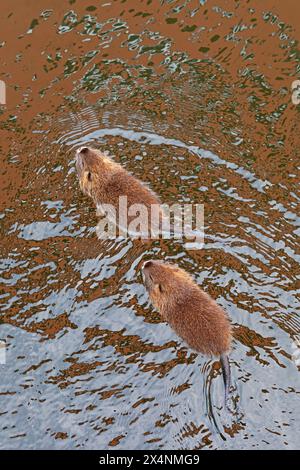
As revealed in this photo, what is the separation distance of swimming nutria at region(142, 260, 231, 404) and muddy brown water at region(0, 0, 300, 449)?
0.07 metres

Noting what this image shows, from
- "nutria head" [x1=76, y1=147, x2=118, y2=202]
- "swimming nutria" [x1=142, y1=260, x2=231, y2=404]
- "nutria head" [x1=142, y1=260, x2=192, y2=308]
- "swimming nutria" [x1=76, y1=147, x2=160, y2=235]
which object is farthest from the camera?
"nutria head" [x1=76, y1=147, x2=118, y2=202]

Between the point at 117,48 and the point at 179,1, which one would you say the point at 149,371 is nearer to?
the point at 117,48

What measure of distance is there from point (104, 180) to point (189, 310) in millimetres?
1215

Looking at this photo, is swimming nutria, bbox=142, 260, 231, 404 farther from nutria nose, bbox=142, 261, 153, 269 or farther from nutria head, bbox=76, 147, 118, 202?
nutria head, bbox=76, 147, 118, 202

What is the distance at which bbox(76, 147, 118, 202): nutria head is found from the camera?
457 cm

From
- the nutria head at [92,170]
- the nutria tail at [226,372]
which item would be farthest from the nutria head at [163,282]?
the nutria head at [92,170]

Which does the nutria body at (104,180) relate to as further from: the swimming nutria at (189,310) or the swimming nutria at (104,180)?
the swimming nutria at (189,310)

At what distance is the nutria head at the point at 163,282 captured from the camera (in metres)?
3.89

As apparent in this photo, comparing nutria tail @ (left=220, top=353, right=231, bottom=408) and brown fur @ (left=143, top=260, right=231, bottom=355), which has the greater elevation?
brown fur @ (left=143, top=260, right=231, bottom=355)

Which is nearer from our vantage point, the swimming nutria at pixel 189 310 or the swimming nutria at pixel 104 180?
the swimming nutria at pixel 189 310

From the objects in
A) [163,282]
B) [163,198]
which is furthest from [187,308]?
[163,198]

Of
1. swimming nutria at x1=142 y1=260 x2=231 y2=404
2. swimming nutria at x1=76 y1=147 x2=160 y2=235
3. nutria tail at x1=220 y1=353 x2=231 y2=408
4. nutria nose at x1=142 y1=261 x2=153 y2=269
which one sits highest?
swimming nutria at x1=76 y1=147 x2=160 y2=235

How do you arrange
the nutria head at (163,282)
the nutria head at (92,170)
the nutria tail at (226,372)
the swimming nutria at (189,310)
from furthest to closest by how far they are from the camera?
1. the nutria head at (92,170)
2. the nutria head at (163,282)
3. the swimming nutria at (189,310)
4. the nutria tail at (226,372)

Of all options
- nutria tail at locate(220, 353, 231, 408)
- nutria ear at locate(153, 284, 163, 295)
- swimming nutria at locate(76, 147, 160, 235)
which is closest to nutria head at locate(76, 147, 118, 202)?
swimming nutria at locate(76, 147, 160, 235)
